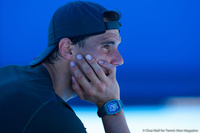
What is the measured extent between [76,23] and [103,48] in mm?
190

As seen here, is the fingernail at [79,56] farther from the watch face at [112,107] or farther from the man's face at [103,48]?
the watch face at [112,107]

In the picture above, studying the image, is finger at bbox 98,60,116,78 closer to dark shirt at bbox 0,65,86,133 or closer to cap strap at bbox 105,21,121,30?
cap strap at bbox 105,21,121,30

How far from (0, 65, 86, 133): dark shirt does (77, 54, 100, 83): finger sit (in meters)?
0.25

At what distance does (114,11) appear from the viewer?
1212 millimetres

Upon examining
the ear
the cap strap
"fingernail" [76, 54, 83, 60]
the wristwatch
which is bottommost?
the wristwatch

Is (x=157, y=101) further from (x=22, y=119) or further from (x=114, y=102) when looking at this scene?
(x=22, y=119)

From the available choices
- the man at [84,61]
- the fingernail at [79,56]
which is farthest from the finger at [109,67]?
the fingernail at [79,56]

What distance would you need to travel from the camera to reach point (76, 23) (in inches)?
44.2

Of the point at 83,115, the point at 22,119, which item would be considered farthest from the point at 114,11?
the point at 83,115

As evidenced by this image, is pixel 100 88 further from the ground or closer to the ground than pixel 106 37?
closer to the ground

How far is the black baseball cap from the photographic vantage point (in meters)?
1.12

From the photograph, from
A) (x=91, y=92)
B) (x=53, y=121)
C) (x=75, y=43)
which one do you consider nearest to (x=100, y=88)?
(x=91, y=92)

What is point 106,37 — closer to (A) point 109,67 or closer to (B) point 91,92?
(A) point 109,67

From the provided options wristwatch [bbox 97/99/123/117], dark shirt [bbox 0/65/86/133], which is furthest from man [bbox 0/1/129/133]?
dark shirt [bbox 0/65/86/133]
